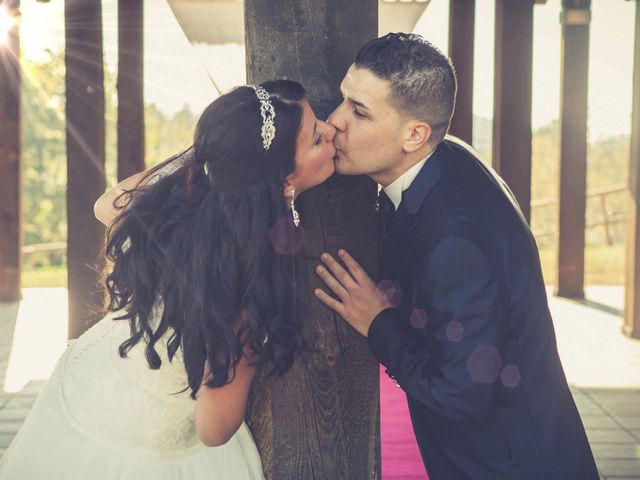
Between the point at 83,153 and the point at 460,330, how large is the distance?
4.58 meters

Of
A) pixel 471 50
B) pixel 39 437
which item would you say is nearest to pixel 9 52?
pixel 471 50

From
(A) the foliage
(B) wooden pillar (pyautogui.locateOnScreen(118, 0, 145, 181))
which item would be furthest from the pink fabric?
(A) the foliage

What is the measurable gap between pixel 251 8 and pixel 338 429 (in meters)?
1.13

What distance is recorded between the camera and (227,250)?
2.00 metres

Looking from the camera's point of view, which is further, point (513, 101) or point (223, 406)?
point (513, 101)

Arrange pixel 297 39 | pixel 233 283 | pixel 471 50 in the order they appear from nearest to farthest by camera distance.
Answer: pixel 233 283
pixel 297 39
pixel 471 50

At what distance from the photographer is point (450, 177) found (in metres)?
2.12

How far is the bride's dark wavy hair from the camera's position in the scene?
1.97m

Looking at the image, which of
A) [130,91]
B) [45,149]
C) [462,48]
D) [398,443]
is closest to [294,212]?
[398,443]

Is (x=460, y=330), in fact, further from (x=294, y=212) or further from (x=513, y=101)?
(x=513, y=101)

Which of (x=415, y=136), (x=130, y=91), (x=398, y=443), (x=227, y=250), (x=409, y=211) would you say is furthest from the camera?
(x=130, y=91)

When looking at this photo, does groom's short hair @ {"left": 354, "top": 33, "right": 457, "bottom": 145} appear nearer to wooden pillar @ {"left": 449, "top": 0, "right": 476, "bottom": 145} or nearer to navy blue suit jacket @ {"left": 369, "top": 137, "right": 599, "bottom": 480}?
navy blue suit jacket @ {"left": 369, "top": 137, "right": 599, "bottom": 480}

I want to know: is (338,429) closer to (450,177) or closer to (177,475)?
(177,475)

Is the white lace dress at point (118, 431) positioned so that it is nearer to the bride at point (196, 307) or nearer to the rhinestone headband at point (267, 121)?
the bride at point (196, 307)
